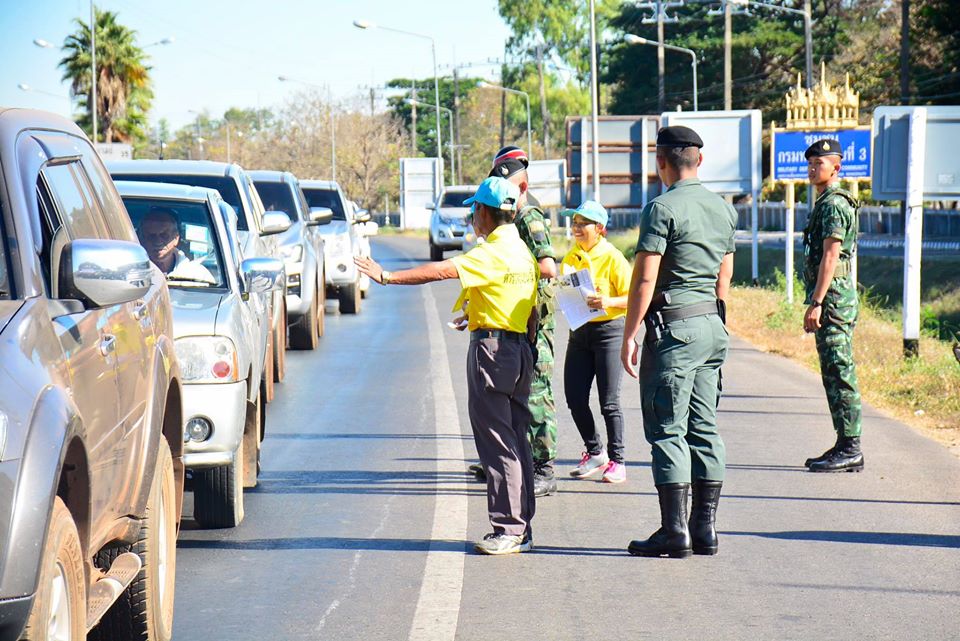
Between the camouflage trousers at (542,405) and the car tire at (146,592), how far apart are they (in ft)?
10.7

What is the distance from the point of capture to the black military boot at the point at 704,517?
6730mm

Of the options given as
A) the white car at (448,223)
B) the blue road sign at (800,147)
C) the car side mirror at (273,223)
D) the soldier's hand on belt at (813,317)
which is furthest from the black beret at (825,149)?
the white car at (448,223)

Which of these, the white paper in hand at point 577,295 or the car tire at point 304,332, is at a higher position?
the white paper in hand at point 577,295

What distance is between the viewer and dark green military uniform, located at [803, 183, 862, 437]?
879cm

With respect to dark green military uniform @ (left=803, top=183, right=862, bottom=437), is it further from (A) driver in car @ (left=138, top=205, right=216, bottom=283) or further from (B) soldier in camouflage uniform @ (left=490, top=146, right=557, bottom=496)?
(A) driver in car @ (left=138, top=205, right=216, bottom=283)

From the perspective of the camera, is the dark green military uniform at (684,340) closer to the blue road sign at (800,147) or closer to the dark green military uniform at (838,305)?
the dark green military uniform at (838,305)

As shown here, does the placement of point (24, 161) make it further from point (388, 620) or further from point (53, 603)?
point (388, 620)

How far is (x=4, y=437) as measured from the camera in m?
3.20

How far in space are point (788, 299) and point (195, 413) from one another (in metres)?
14.9

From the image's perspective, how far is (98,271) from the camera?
3.93 m

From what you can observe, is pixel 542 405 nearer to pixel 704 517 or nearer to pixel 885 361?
pixel 704 517

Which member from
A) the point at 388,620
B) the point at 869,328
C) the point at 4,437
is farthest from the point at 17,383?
the point at 869,328

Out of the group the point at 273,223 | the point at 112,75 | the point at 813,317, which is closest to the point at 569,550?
the point at 813,317

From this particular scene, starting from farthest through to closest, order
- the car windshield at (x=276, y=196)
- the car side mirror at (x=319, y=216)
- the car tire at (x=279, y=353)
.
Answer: the car windshield at (x=276, y=196), the car side mirror at (x=319, y=216), the car tire at (x=279, y=353)
